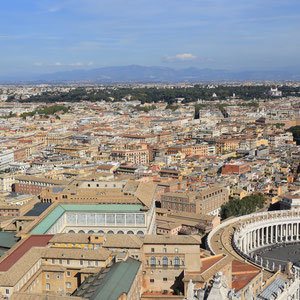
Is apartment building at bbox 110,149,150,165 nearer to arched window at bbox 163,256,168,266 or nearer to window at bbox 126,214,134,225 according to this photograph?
window at bbox 126,214,134,225

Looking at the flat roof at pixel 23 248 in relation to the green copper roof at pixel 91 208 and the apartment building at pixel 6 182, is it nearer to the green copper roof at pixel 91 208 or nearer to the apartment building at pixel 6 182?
the green copper roof at pixel 91 208

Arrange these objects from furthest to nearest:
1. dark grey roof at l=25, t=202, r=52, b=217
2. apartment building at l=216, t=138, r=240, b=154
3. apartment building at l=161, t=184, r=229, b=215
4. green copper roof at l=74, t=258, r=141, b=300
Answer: apartment building at l=216, t=138, r=240, b=154
apartment building at l=161, t=184, r=229, b=215
dark grey roof at l=25, t=202, r=52, b=217
green copper roof at l=74, t=258, r=141, b=300

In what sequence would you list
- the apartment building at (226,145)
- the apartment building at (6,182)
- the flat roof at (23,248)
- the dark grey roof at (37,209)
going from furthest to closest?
the apartment building at (226,145) → the apartment building at (6,182) → the dark grey roof at (37,209) → the flat roof at (23,248)

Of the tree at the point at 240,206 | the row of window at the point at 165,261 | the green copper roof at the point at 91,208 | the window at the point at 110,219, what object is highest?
the green copper roof at the point at 91,208

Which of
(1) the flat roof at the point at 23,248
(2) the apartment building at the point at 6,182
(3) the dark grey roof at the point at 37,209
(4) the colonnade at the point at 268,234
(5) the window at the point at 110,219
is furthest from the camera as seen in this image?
(2) the apartment building at the point at 6,182

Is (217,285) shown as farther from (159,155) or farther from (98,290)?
(159,155)

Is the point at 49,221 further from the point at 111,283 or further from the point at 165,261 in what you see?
the point at 111,283

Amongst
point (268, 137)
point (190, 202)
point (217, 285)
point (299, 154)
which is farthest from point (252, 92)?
point (217, 285)

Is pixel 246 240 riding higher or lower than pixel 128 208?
lower

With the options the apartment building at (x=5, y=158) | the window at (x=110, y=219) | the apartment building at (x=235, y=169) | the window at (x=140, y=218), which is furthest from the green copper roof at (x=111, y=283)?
the apartment building at (x=5, y=158)

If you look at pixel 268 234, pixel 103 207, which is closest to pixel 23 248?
pixel 103 207

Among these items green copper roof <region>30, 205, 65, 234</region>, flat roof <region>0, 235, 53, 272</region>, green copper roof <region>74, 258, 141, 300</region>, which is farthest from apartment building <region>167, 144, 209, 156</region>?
green copper roof <region>74, 258, 141, 300</region>
